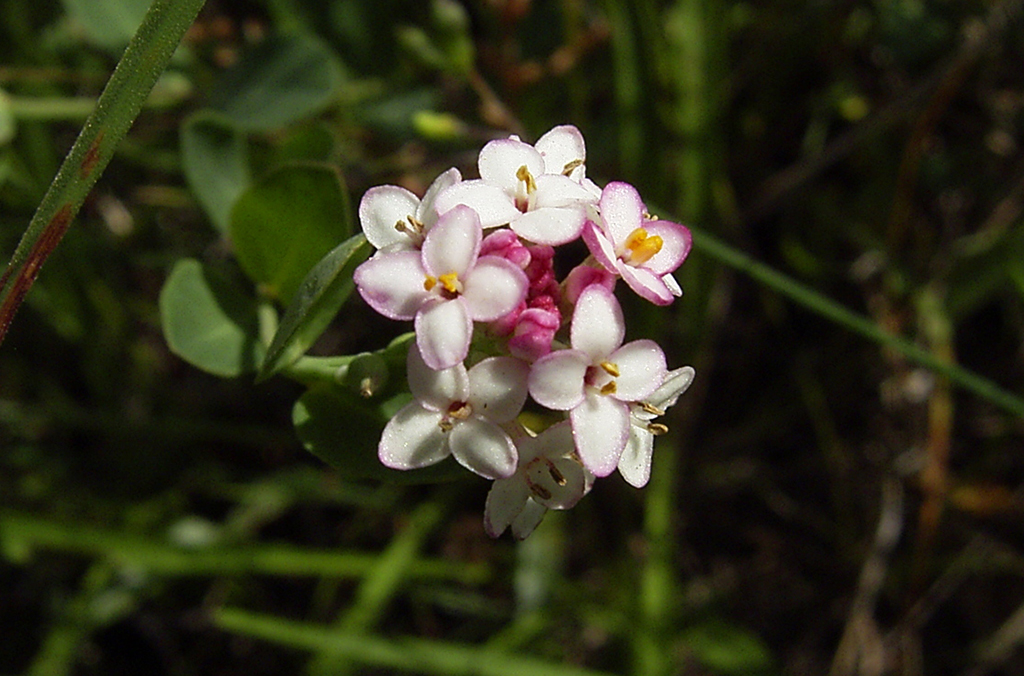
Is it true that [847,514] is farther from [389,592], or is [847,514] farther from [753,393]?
[389,592]

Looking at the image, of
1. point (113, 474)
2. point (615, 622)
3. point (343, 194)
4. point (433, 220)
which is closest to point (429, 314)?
point (433, 220)

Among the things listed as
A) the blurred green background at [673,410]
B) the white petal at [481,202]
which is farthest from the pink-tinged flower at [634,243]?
the blurred green background at [673,410]

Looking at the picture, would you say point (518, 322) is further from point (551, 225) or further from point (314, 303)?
point (314, 303)

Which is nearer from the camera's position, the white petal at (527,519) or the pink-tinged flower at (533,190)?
the pink-tinged flower at (533,190)

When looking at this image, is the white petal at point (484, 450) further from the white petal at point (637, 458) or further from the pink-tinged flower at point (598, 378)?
the white petal at point (637, 458)

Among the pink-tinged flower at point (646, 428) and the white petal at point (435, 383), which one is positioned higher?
the pink-tinged flower at point (646, 428)

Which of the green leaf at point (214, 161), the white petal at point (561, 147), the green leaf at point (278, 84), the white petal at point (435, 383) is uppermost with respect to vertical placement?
the green leaf at point (278, 84)
